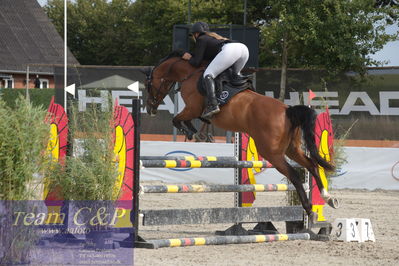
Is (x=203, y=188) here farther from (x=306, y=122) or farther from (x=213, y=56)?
(x=213, y=56)

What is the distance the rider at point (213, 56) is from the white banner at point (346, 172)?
20.6ft

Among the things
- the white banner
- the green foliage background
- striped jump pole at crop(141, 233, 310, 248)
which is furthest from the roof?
striped jump pole at crop(141, 233, 310, 248)

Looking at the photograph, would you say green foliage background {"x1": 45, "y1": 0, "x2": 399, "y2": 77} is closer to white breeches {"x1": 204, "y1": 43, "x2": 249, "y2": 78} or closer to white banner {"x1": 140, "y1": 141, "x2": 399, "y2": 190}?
white banner {"x1": 140, "y1": 141, "x2": 399, "y2": 190}

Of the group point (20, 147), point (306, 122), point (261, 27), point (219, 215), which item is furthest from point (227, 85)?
point (261, 27)

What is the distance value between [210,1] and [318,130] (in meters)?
24.8

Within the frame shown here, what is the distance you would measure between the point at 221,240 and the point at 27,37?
3476 centimetres

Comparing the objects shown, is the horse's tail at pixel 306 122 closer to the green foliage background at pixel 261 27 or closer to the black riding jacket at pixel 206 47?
the black riding jacket at pixel 206 47

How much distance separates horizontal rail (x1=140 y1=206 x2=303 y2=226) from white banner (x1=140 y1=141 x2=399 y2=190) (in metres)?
5.77

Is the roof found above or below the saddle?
above

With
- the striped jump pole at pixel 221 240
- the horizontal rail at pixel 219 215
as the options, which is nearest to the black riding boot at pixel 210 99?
the horizontal rail at pixel 219 215

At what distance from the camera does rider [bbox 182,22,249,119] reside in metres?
7.07

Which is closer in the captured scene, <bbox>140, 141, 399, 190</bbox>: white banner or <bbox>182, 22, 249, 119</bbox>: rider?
<bbox>182, 22, 249, 119</bbox>: rider

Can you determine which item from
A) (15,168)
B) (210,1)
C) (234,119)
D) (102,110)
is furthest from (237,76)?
(210,1)

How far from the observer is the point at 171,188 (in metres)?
6.61
